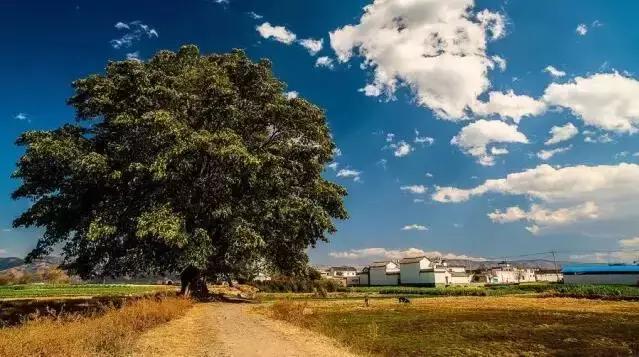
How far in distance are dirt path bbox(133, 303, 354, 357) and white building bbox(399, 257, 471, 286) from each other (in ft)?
367

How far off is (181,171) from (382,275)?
12346 cm

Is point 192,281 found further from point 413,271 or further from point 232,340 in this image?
point 413,271

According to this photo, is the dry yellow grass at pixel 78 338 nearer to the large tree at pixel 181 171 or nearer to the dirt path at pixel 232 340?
the dirt path at pixel 232 340

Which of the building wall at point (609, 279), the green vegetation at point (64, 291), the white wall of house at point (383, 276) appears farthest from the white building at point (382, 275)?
the green vegetation at point (64, 291)

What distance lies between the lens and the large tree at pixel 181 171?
35.8 meters

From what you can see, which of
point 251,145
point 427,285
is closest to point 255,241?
point 251,145

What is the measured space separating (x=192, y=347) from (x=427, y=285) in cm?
12037

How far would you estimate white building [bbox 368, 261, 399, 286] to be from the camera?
150 m

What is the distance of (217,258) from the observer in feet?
142

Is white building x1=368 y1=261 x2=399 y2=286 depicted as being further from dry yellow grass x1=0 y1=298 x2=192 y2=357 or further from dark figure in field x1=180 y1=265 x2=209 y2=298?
dry yellow grass x1=0 y1=298 x2=192 y2=357

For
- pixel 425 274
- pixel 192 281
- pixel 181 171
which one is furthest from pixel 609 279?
pixel 181 171

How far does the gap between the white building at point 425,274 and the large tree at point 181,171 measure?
312ft

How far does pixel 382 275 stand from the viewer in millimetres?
154000

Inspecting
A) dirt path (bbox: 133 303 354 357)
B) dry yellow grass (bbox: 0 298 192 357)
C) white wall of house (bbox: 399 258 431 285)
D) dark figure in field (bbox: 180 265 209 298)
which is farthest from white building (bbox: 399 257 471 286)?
dry yellow grass (bbox: 0 298 192 357)
